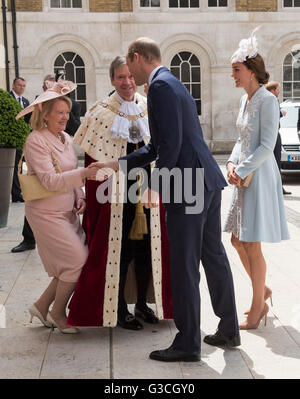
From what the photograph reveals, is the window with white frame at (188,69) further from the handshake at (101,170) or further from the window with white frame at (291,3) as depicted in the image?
the handshake at (101,170)

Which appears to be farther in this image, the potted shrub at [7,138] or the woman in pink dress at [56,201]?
the potted shrub at [7,138]

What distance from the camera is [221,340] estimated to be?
3.77 meters

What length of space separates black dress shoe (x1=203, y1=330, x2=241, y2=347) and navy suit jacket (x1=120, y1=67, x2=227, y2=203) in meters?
0.97

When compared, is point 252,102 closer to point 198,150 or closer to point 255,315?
point 198,150

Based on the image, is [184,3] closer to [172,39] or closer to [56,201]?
[172,39]

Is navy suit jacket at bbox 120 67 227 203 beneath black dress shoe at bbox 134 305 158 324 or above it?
above

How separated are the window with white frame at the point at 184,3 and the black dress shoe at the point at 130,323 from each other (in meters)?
18.0

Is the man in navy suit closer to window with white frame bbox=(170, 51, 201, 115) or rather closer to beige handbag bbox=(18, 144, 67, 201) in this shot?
beige handbag bbox=(18, 144, 67, 201)

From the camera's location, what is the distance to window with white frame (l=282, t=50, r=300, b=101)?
2084 cm

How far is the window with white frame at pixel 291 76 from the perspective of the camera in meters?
20.8

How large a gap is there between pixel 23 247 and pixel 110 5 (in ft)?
49.4

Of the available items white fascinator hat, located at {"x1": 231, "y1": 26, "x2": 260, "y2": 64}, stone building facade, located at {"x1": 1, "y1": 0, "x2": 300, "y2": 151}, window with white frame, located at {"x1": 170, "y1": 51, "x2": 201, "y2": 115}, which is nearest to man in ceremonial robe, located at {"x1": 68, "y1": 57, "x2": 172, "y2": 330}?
white fascinator hat, located at {"x1": 231, "y1": 26, "x2": 260, "y2": 64}

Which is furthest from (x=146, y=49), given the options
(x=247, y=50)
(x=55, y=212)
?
(x=55, y=212)

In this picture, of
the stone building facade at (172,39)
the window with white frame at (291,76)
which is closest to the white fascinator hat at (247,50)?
the stone building facade at (172,39)
